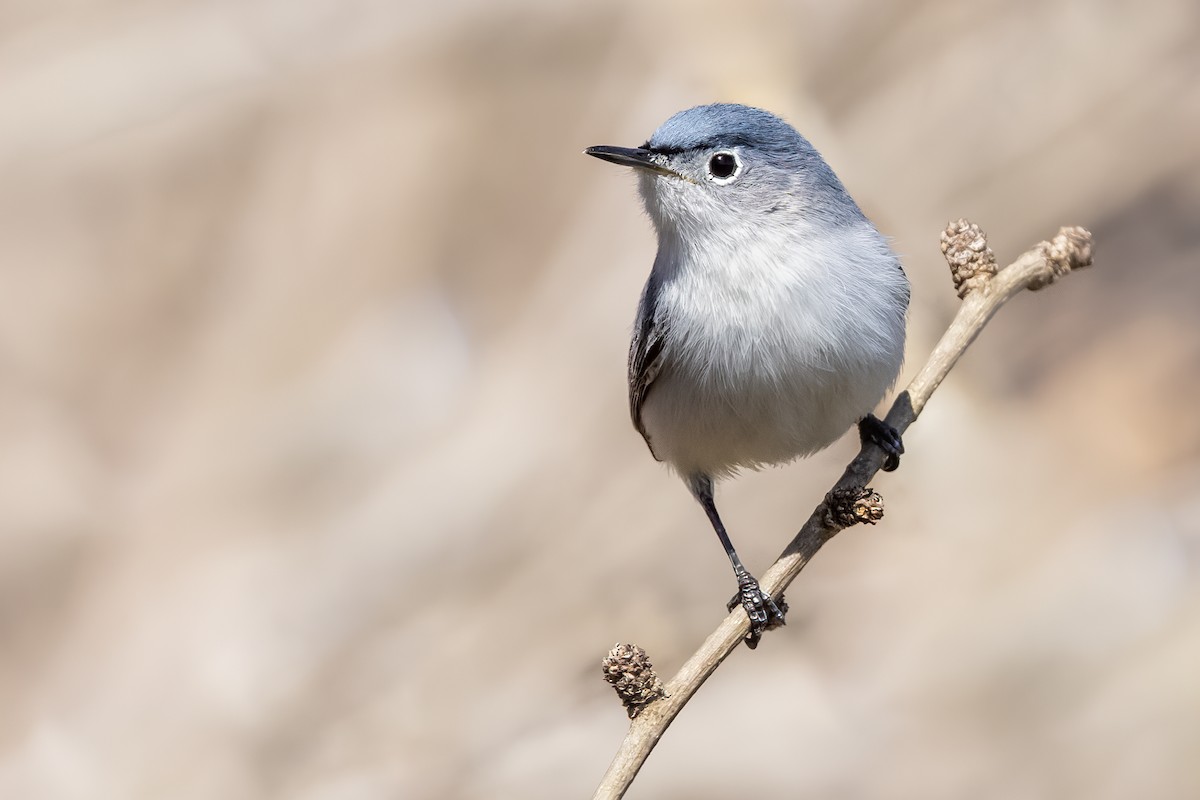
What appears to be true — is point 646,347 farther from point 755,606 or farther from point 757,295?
point 755,606

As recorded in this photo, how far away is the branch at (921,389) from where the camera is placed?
2092 millimetres

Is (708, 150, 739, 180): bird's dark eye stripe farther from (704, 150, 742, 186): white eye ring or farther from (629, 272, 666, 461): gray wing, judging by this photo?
(629, 272, 666, 461): gray wing

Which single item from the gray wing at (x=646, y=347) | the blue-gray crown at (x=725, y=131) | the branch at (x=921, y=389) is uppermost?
the blue-gray crown at (x=725, y=131)

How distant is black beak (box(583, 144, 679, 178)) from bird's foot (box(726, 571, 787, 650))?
1.04 m

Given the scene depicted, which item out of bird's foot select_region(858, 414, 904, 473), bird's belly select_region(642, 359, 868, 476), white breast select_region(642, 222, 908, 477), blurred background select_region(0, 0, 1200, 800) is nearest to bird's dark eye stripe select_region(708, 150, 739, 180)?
white breast select_region(642, 222, 908, 477)

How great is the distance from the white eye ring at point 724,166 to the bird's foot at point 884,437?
0.72 meters

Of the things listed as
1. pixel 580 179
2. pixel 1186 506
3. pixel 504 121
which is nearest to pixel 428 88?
pixel 504 121

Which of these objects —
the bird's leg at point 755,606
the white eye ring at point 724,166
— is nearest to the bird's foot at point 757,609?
the bird's leg at point 755,606

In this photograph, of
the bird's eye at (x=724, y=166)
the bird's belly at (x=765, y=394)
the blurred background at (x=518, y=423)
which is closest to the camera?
the bird's belly at (x=765, y=394)

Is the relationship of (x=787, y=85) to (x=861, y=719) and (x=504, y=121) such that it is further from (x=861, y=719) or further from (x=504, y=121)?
(x=861, y=719)

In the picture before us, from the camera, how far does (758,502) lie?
153 inches

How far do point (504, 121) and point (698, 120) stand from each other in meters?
1.61

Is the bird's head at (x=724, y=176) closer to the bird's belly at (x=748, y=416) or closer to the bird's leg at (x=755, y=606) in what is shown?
the bird's belly at (x=748, y=416)

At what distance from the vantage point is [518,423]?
4000 millimetres
